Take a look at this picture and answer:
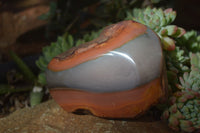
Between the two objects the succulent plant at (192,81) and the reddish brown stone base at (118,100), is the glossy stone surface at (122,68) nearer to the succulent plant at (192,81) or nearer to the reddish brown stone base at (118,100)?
the reddish brown stone base at (118,100)

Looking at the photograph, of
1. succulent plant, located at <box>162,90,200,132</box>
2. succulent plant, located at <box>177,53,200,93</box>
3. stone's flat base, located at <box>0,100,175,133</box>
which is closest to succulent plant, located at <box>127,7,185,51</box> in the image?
succulent plant, located at <box>177,53,200,93</box>

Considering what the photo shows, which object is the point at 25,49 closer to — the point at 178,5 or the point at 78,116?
the point at 78,116

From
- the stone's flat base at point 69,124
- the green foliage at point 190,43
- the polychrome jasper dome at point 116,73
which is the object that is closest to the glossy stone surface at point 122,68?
the polychrome jasper dome at point 116,73

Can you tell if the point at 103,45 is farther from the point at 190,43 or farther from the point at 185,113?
the point at 190,43

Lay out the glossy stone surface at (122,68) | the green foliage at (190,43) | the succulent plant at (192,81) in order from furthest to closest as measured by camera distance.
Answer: the green foliage at (190,43) → the succulent plant at (192,81) → the glossy stone surface at (122,68)

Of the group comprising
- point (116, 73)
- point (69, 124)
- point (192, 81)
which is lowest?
point (69, 124)

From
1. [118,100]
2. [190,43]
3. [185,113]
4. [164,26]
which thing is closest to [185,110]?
[185,113]

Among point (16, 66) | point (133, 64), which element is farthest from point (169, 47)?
point (16, 66)
